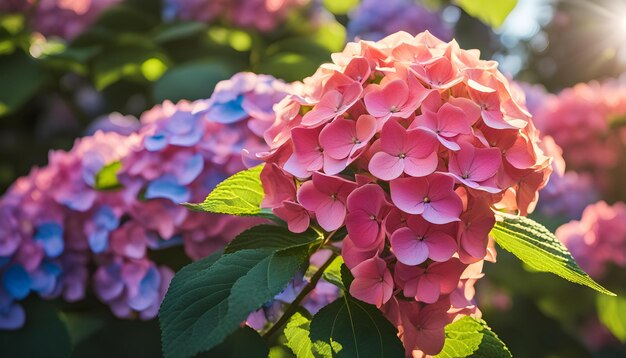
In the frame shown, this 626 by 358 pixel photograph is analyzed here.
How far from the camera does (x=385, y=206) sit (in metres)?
0.73

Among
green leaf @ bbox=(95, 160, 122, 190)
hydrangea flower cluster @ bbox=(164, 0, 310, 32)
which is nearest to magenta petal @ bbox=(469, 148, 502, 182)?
green leaf @ bbox=(95, 160, 122, 190)

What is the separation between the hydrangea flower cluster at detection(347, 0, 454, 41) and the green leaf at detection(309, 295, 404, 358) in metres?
1.50

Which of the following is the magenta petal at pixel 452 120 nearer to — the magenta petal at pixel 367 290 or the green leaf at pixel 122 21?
the magenta petal at pixel 367 290

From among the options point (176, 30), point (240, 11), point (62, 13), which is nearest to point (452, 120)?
point (176, 30)

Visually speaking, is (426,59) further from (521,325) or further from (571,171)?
(571,171)

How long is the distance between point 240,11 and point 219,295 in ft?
3.77

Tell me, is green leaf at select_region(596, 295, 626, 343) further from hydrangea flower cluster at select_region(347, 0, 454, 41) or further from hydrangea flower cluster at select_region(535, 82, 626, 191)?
hydrangea flower cluster at select_region(347, 0, 454, 41)

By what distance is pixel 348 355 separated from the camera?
0.72 m

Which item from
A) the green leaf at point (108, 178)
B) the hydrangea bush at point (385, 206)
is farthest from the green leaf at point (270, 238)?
the green leaf at point (108, 178)

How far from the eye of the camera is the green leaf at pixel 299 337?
30.9 inches

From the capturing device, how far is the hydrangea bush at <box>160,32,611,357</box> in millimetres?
712

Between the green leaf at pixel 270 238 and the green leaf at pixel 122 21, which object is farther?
the green leaf at pixel 122 21

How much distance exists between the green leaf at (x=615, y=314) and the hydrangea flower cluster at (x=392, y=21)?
83cm

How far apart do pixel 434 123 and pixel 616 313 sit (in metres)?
1.25
